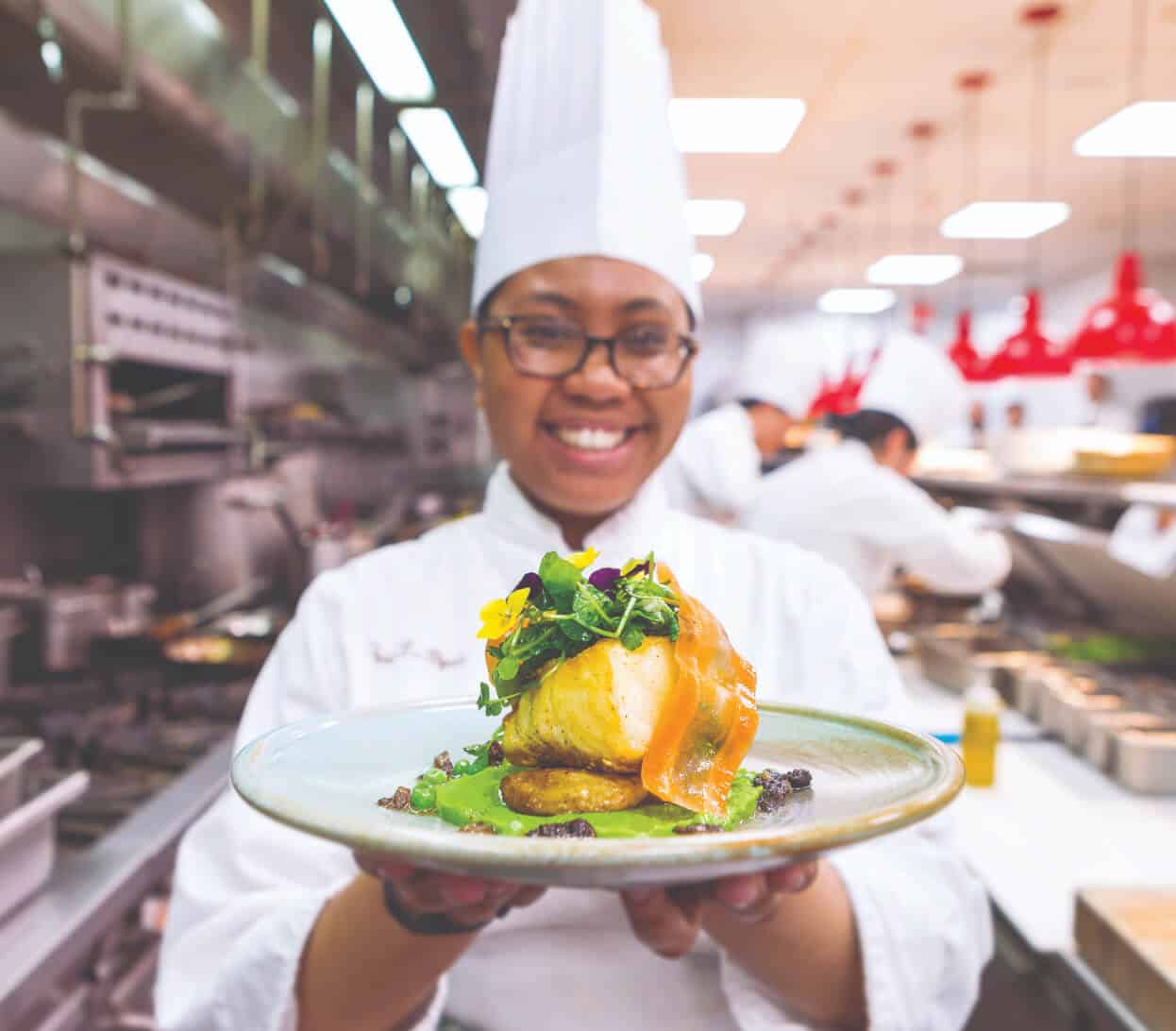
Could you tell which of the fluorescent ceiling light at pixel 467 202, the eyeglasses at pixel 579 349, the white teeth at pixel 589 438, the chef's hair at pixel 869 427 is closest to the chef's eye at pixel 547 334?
the eyeglasses at pixel 579 349

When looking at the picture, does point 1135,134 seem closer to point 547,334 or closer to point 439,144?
point 439,144

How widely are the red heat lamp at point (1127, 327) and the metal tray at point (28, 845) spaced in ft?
14.4

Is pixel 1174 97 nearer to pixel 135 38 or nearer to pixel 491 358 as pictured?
pixel 135 38

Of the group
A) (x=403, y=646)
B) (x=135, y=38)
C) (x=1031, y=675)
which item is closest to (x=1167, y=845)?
(x=1031, y=675)

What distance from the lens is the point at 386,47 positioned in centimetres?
246

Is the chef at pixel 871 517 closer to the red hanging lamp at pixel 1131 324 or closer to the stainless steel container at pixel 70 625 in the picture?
the red hanging lamp at pixel 1131 324

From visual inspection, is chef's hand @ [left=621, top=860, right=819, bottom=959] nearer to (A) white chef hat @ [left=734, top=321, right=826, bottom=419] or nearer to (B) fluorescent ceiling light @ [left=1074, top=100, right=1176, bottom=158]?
(A) white chef hat @ [left=734, top=321, right=826, bottom=419]

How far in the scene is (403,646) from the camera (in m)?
1.39

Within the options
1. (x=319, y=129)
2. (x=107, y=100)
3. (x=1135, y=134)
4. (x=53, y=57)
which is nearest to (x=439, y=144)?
(x=319, y=129)

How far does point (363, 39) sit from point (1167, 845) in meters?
2.56

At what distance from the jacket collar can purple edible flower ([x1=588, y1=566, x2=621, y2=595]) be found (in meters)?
0.51

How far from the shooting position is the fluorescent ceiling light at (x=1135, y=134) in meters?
5.52

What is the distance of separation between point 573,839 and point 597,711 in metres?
0.18

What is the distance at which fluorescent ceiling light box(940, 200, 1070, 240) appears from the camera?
7.90m
